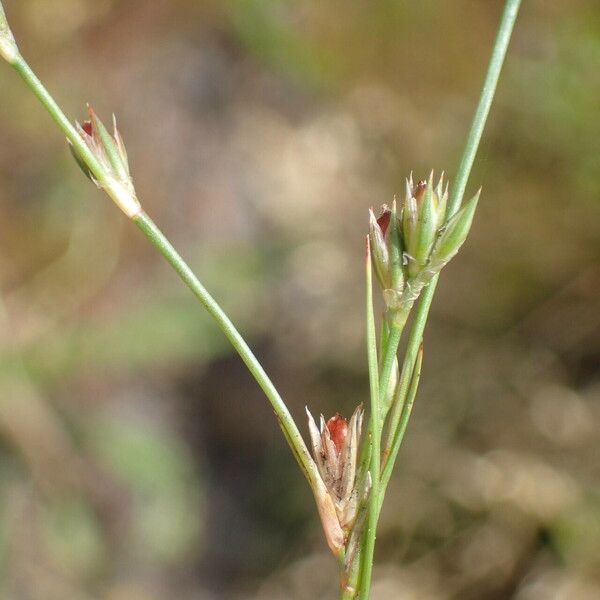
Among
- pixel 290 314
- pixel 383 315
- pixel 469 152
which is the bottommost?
pixel 383 315

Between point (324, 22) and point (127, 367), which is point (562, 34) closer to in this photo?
point (324, 22)

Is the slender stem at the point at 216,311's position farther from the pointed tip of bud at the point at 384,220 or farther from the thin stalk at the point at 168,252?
the pointed tip of bud at the point at 384,220

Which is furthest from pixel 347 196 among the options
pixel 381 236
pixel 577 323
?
pixel 381 236

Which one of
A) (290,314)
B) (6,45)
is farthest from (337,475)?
(290,314)

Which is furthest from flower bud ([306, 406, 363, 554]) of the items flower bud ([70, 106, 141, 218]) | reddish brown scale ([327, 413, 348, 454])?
flower bud ([70, 106, 141, 218])

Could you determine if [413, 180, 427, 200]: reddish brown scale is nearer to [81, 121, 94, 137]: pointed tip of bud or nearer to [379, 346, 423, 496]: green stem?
[379, 346, 423, 496]: green stem

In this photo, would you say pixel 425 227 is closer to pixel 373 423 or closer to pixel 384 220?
pixel 384 220

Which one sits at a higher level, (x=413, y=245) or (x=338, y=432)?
(x=413, y=245)

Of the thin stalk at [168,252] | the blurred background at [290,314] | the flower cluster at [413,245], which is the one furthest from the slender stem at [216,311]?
the blurred background at [290,314]
